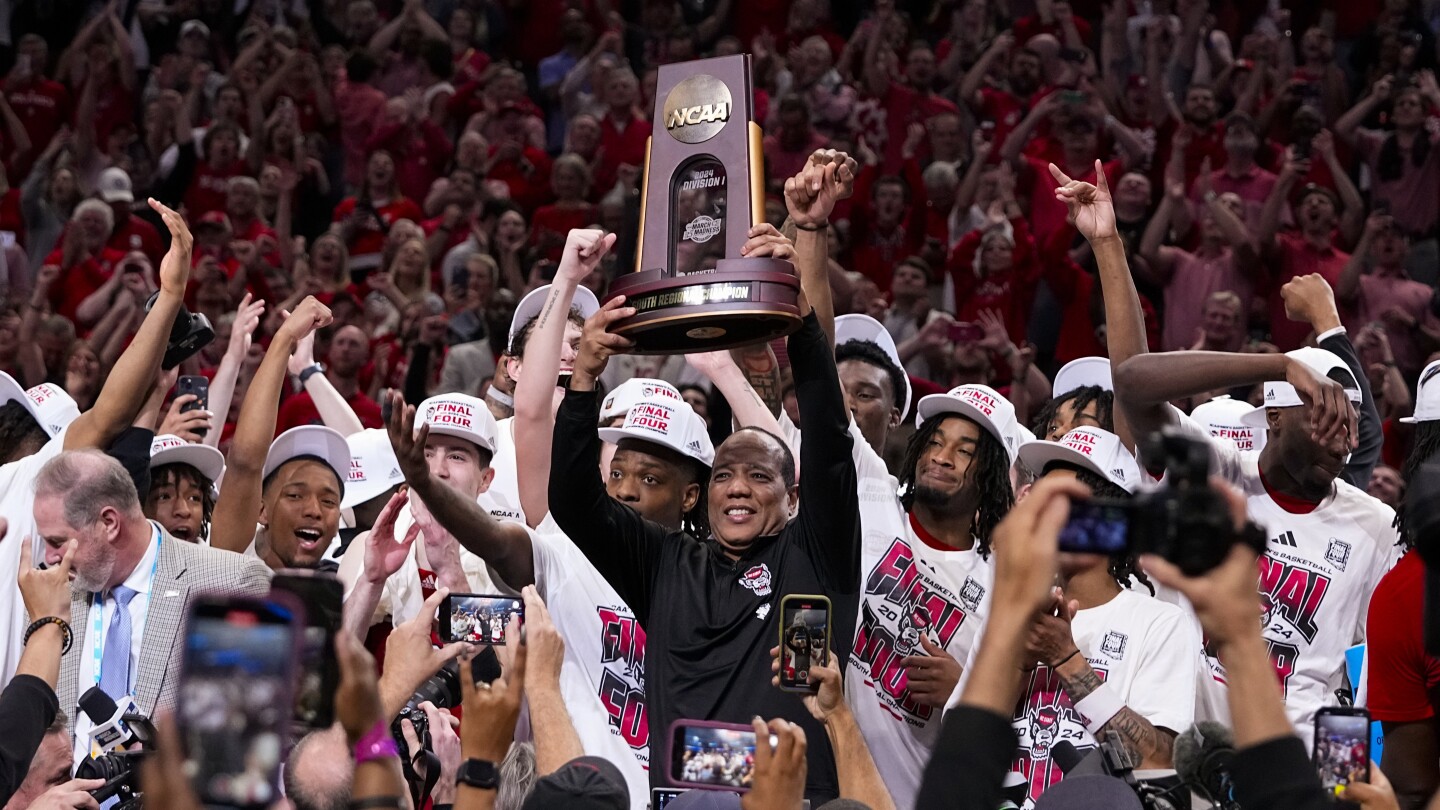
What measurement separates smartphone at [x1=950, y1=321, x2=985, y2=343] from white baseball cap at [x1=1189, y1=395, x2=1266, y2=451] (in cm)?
225

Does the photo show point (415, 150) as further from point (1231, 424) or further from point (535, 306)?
point (1231, 424)

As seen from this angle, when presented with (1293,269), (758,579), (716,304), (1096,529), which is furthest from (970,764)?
(1293,269)

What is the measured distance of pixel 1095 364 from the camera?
6.54 metres

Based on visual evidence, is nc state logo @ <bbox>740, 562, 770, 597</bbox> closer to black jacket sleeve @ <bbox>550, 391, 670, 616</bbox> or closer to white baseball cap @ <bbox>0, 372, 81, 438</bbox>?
black jacket sleeve @ <bbox>550, 391, 670, 616</bbox>

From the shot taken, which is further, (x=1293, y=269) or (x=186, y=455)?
→ (x=1293, y=269)

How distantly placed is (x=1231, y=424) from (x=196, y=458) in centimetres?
358

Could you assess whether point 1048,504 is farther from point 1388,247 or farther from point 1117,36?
point 1117,36

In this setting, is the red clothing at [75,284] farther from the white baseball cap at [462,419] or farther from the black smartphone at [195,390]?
the white baseball cap at [462,419]

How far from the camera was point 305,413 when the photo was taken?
27.2ft

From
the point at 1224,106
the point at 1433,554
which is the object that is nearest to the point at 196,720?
the point at 1433,554

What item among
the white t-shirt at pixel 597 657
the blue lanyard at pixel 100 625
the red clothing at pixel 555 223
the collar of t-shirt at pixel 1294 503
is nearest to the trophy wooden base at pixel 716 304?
the white t-shirt at pixel 597 657

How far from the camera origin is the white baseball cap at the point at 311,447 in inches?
254

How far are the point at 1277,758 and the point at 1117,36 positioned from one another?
33.8 ft

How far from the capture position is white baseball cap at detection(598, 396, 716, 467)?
5703mm
